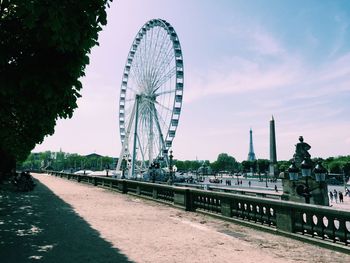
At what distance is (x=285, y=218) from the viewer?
960 cm

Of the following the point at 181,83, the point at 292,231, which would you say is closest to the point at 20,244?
the point at 292,231

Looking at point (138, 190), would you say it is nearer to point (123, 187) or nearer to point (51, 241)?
point (123, 187)

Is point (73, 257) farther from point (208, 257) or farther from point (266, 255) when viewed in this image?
point (266, 255)

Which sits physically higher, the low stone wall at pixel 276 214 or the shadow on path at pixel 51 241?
the low stone wall at pixel 276 214

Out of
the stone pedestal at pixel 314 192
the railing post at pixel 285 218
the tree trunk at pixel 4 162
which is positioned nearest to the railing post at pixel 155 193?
the stone pedestal at pixel 314 192

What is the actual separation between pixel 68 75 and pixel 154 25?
4452 centimetres

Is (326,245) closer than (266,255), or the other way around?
(266,255)

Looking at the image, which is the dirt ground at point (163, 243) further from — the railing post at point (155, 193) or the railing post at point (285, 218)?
the railing post at point (155, 193)

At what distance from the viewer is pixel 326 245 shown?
8.06 meters

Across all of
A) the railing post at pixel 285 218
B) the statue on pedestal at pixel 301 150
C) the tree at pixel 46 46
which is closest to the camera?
the tree at pixel 46 46

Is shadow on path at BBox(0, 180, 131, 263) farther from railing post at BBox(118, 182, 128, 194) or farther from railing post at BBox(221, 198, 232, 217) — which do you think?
railing post at BBox(118, 182, 128, 194)

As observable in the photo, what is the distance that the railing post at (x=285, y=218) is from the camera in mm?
9391

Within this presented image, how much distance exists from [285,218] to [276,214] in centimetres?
41

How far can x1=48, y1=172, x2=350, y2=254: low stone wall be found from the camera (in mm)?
8117
